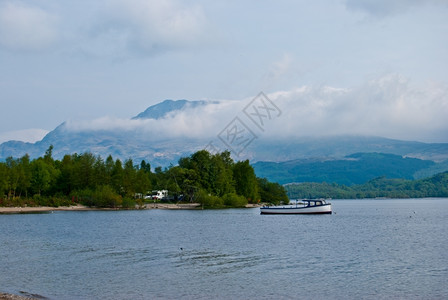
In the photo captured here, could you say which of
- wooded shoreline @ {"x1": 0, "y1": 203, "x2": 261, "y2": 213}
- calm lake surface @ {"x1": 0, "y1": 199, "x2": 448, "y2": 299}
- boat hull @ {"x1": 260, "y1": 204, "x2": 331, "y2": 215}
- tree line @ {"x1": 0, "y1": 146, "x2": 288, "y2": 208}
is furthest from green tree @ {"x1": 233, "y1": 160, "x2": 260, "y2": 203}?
calm lake surface @ {"x1": 0, "y1": 199, "x2": 448, "y2": 299}

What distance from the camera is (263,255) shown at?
50250mm

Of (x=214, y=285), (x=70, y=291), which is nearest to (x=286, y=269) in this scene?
(x=214, y=285)

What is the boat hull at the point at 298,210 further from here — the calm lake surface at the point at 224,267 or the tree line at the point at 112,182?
the calm lake surface at the point at 224,267

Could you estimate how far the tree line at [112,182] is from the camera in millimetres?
155000

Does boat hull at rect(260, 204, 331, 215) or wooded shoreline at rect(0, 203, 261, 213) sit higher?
wooded shoreline at rect(0, 203, 261, 213)

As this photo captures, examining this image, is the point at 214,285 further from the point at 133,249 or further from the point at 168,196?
the point at 168,196

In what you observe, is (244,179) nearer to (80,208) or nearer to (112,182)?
(112,182)

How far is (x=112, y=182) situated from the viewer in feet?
557

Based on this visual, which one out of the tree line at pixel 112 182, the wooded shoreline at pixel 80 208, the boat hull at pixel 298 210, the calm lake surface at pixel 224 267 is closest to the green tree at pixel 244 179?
the tree line at pixel 112 182

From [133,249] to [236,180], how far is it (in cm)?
13541

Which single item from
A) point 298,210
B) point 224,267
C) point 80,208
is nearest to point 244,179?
point 298,210

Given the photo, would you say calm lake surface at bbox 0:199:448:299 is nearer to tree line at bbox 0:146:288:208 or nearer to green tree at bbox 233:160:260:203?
tree line at bbox 0:146:288:208

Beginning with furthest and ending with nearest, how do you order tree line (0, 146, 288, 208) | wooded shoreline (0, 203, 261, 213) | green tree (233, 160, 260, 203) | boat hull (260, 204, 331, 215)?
1. green tree (233, 160, 260, 203)
2. tree line (0, 146, 288, 208)
3. boat hull (260, 204, 331, 215)
4. wooded shoreline (0, 203, 261, 213)

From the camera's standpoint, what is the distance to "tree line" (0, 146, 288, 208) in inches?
6102
